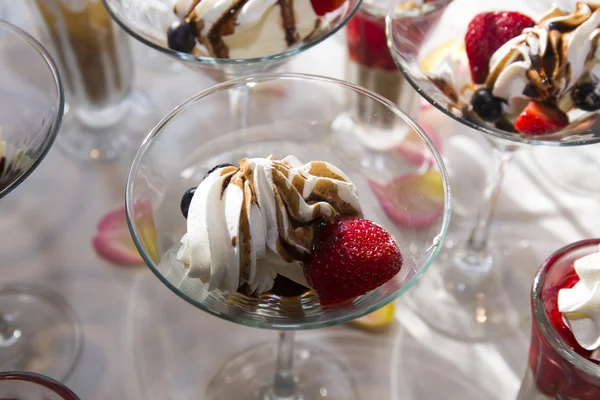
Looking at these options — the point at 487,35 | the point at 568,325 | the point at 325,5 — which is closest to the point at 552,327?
the point at 568,325

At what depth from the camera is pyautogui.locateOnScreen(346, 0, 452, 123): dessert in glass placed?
1216 millimetres

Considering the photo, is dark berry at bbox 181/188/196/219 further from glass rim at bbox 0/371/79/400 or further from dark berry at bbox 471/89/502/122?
dark berry at bbox 471/89/502/122

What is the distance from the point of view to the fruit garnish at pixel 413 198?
0.96 metres

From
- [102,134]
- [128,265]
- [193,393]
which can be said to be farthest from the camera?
[102,134]

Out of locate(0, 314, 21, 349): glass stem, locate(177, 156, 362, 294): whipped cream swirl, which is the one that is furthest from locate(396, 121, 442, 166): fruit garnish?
locate(0, 314, 21, 349): glass stem

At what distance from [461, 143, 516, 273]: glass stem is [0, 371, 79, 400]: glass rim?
2.46 feet

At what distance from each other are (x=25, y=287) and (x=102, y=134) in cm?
38

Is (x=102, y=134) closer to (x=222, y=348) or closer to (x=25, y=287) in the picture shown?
(x=25, y=287)

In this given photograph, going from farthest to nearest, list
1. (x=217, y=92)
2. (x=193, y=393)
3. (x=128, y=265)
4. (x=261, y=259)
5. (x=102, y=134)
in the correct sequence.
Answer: (x=102, y=134) < (x=128, y=265) < (x=193, y=393) < (x=217, y=92) < (x=261, y=259)

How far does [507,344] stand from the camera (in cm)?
122

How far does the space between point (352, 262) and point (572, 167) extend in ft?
2.51

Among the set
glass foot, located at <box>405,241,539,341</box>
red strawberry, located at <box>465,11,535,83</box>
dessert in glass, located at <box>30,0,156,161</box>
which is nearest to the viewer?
red strawberry, located at <box>465,11,535,83</box>

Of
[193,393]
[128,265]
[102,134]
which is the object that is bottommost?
[193,393]

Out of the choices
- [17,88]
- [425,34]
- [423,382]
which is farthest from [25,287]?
[425,34]
